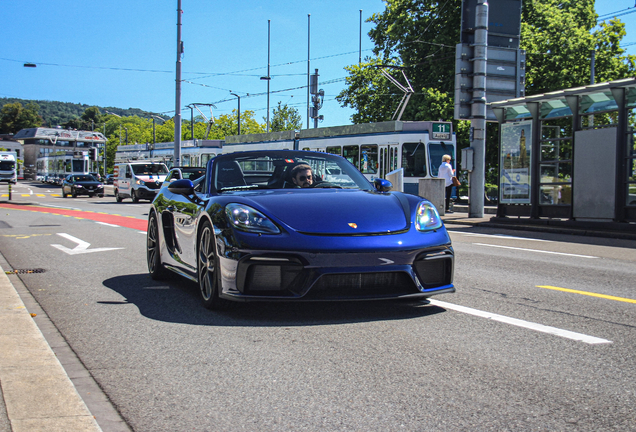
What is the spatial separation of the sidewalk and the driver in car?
95.3 inches

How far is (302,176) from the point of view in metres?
6.20

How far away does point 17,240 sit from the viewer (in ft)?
43.0

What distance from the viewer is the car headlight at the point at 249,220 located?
5020 mm

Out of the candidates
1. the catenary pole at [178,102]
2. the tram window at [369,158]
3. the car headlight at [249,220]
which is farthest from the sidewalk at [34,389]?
the catenary pole at [178,102]

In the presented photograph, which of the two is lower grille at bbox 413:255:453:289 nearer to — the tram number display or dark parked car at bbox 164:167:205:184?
dark parked car at bbox 164:167:205:184

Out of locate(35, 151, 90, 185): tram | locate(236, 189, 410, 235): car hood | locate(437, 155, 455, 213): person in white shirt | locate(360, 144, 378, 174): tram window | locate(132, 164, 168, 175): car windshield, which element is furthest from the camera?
locate(35, 151, 90, 185): tram

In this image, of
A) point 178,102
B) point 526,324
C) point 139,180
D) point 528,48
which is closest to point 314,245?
point 526,324

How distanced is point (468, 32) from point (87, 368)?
1824cm

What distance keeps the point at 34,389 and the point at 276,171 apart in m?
3.21

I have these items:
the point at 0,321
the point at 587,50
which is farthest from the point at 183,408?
the point at 587,50

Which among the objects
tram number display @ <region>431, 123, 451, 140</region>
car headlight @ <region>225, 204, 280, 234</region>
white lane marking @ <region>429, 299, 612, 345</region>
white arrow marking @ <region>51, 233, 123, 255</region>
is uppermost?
tram number display @ <region>431, 123, 451, 140</region>

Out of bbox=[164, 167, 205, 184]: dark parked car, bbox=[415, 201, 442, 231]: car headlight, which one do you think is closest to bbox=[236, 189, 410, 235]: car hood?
bbox=[415, 201, 442, 231]: car headlight

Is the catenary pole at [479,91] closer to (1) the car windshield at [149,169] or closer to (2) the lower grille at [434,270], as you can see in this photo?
(2) the lower grille at [434,270]

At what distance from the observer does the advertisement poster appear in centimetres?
1802
